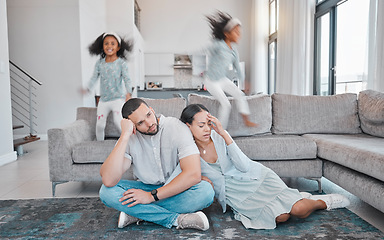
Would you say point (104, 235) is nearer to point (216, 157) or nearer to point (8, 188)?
point (216, 157)

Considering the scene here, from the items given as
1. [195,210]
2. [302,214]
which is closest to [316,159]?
[302,214]

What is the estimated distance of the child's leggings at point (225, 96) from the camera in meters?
2.83

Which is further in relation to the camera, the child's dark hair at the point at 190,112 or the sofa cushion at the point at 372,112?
the sofa cushion at the point at 372,112

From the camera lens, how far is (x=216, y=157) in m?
1.93

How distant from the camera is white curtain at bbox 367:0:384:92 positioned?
2.97 meters

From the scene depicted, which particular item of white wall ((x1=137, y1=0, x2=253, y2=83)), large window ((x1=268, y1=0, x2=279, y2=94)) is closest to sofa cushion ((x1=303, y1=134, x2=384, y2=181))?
large window ((x1=268, y1=0, x2=279, y2=94))

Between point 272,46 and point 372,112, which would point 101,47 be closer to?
point 372,112

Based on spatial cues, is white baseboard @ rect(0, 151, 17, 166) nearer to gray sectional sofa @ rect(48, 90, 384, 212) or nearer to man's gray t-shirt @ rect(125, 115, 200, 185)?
gray sectional sofa @ rect(48, 90, 384, 212)

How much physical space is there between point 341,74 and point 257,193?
3.24 meters

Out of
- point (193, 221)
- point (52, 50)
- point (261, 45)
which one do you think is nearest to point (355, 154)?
point (193, 221)

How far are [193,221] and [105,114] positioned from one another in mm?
1585

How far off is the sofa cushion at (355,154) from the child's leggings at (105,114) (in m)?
1.78

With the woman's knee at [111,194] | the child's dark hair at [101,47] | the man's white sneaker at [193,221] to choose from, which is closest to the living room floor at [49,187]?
the woman's knee at [111,194]

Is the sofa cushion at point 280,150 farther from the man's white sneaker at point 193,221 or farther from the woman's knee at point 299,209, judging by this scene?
the man's white sneaker at point 193,221
